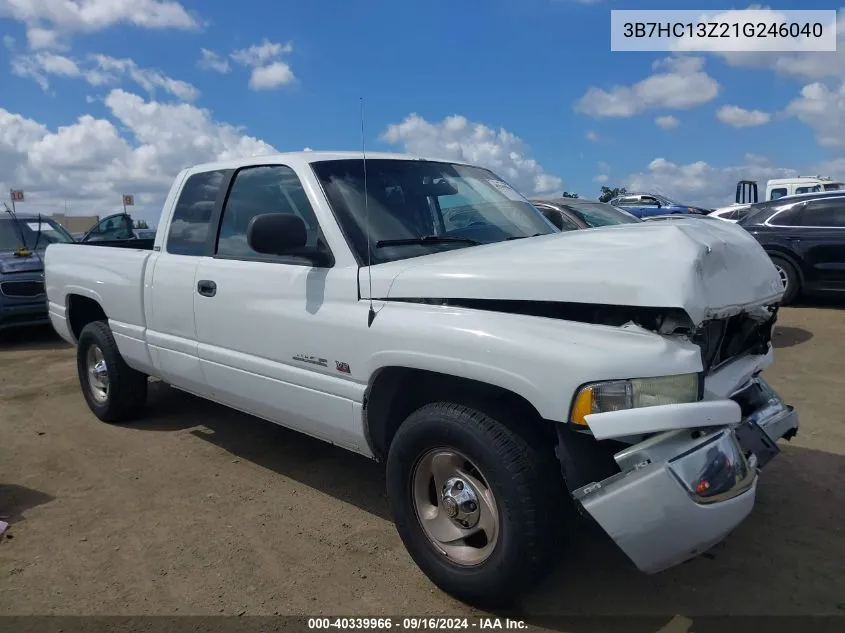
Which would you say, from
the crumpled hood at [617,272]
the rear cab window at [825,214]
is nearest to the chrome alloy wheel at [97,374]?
the crumpled hood at [617,272]

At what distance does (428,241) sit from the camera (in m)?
Answer: 3.26

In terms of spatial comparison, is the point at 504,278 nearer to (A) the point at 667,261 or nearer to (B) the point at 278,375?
(A) the point at 667,261

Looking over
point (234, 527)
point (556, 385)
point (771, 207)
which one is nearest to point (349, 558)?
point (234, 527)

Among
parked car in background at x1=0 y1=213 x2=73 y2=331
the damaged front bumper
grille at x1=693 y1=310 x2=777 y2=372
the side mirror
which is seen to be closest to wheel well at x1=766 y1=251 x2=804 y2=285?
grille at x1=693 y1=310 x2=777 y2=372

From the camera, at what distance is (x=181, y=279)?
160 inches

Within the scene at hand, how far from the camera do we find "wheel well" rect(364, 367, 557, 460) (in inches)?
101

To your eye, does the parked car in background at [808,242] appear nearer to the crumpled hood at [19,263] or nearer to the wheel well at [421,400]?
the wheel well at [421,400]

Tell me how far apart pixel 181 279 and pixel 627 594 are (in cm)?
303

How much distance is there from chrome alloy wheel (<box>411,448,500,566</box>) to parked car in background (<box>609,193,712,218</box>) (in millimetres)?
20978

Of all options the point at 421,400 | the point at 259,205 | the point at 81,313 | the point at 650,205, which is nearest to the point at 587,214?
the point at 259,205

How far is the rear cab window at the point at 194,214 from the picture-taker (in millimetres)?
4086

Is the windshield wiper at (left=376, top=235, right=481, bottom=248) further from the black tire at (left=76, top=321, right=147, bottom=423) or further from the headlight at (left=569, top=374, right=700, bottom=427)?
the black tire at (left=76, top=321, right=147, bottom=423)

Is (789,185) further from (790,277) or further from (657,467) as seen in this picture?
(657,467)

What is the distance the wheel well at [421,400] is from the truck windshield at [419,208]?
583 millimetres
